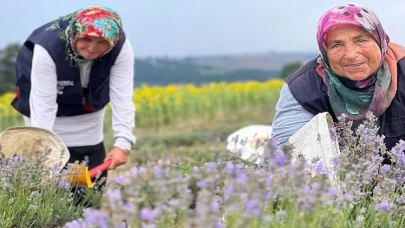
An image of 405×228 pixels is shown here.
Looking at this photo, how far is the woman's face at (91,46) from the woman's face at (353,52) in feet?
4.98

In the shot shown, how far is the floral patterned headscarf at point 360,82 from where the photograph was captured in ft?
10.5

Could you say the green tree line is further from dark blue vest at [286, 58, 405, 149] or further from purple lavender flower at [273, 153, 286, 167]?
purple lavender flower at [273, 153, 286, 167]

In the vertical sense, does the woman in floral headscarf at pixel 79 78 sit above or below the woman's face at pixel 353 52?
below

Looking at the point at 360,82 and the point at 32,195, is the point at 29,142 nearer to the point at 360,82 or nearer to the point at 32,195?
the point at 32,195

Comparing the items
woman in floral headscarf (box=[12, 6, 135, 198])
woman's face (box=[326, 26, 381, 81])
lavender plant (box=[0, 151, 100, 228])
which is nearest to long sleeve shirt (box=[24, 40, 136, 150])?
woman in floral headscarf (box=[12, 6, 135, 198])

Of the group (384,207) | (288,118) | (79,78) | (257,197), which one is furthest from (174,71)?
(257,197)

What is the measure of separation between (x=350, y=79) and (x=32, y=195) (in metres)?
1.66

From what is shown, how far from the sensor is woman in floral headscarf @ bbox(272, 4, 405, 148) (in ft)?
10.5

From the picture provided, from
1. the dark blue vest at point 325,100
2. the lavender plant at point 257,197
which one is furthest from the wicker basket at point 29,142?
the lavender plant at point 257,197

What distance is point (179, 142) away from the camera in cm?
947

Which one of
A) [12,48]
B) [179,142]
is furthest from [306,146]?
[12,48]

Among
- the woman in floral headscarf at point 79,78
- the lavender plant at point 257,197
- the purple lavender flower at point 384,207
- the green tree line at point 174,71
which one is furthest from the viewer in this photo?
the green tree line at point 174,71

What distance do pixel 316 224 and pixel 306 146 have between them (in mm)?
1076

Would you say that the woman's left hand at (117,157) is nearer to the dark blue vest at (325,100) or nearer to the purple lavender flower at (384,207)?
the dark blue vest at (325,100)
